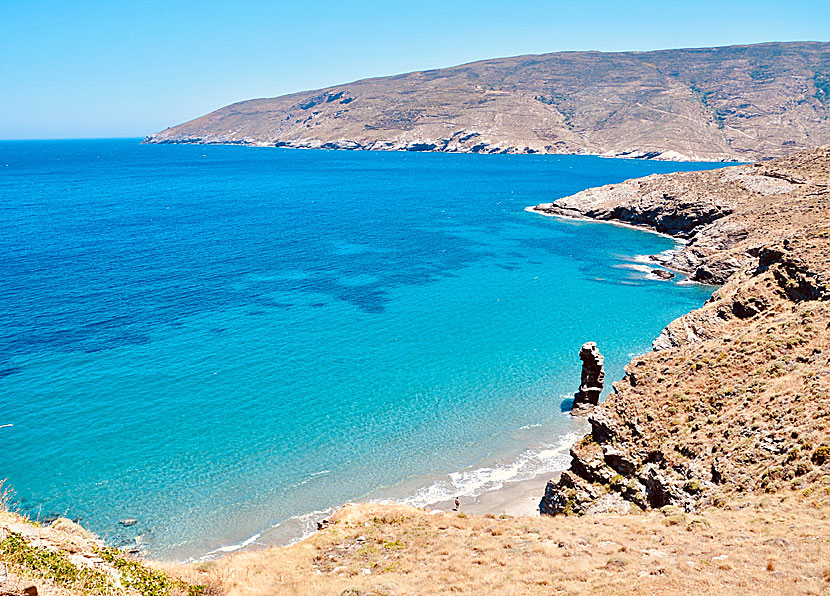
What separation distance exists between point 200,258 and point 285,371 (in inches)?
1763

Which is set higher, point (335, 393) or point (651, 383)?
point (651, 383)

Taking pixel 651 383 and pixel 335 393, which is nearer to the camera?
pixel 651 383

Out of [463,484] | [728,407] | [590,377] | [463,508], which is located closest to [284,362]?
[463,484]

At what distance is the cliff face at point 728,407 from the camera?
22141mm

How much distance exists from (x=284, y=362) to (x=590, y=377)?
1003 inches

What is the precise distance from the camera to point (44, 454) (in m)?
35.5

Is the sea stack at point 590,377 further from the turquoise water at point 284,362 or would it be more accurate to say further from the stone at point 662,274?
the stone at point 662,274

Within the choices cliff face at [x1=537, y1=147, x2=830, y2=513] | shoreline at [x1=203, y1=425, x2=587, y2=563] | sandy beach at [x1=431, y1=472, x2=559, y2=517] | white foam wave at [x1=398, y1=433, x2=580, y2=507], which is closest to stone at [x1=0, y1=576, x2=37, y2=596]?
shoreline at [x1=203, y1=425, x2=587, y2=563]

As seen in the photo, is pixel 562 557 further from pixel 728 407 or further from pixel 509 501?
pixel 509 501

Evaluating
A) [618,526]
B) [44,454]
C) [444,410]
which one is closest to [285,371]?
[444,410]

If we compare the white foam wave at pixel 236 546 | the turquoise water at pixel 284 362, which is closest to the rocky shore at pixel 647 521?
the white foam wave at pixel 236 546

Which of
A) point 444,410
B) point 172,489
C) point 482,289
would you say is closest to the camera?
point 172,489

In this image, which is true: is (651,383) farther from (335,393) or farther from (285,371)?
(285,371)

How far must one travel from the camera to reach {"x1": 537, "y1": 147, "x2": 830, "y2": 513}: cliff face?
22141 millimetres
